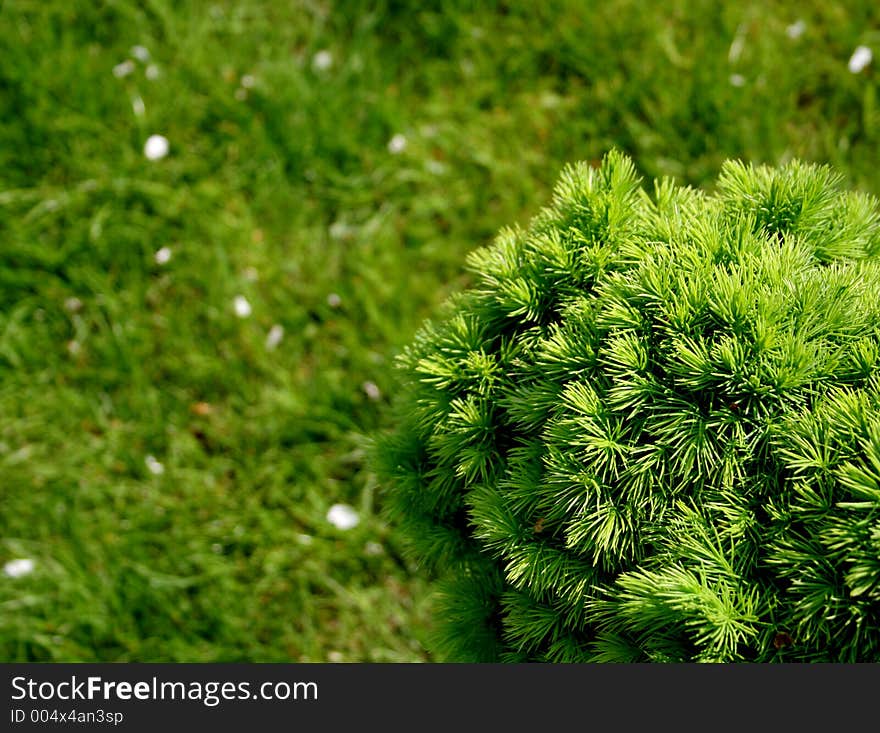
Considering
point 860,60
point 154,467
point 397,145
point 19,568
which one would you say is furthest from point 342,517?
point 860,60

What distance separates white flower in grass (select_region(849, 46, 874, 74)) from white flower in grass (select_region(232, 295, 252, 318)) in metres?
2.27

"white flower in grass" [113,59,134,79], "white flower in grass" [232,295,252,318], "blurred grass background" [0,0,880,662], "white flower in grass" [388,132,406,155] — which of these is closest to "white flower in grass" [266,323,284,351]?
"blurred grass background" [0,0,880,662]

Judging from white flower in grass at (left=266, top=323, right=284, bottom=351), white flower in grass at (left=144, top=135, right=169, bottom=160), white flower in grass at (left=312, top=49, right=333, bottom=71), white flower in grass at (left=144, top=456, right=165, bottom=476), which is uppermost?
white flower in grass at (left=312, top=49, right=333, bottom=71)

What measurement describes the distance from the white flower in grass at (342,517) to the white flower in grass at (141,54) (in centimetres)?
187

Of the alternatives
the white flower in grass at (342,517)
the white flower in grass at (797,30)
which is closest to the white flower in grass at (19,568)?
the white flower in grass at (342,517)

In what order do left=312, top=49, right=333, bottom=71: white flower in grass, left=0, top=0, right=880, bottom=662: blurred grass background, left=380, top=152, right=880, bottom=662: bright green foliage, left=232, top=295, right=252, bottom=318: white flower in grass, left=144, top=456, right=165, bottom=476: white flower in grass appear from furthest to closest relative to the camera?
left=312, top=49, right=333, bottom=71: white flower in grass < left=232, top=295, right=252, bottom=318: white flower in grass < left=144, top=456, right=165, bottom=476: white flower in grass < left=0, top=0, right=880, bottom=662: blurred grass background < left=380, top=152, right=880, bottom=662: bright green foliage

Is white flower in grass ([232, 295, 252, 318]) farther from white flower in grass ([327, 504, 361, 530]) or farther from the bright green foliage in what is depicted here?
the bright green foliage

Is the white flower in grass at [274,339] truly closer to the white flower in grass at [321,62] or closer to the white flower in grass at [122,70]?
the white flower in grass at [321,62]

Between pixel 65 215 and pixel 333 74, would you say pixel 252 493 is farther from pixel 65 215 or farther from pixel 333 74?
pixel 333 74

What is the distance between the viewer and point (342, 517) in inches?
99.0

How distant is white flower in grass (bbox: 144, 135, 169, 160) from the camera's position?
→ 2.91m

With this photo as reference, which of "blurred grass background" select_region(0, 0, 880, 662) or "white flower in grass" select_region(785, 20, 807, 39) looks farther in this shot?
"white flower in grass" select_region(785, 20, 807, 39)

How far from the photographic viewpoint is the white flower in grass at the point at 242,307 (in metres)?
2.75

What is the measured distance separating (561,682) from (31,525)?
1.96m
